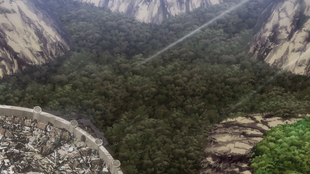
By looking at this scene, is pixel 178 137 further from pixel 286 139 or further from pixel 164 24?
pixel 164 24

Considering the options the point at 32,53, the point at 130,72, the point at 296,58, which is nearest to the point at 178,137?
the point at 130,72

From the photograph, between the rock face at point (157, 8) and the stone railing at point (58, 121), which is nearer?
the stone railing at point (58, 121)

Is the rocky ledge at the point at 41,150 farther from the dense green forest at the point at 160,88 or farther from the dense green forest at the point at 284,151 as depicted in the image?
the dense green forest at the point at 284,151

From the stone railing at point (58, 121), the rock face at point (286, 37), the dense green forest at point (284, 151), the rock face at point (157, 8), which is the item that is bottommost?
the dense green forest at point (284, 151)

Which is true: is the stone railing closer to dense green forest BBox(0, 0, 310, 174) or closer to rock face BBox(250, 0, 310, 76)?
dense green forest BBox(0, 0, 310, 174)

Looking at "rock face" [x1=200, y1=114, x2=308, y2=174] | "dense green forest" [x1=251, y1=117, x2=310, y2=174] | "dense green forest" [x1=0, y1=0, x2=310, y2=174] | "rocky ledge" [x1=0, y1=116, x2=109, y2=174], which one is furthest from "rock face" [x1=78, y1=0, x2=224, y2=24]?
"dense green forest" [x1=251, y1=117, x2=310, y2=174]

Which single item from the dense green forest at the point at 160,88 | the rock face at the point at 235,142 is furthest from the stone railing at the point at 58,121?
the rock face at the point at 235,142

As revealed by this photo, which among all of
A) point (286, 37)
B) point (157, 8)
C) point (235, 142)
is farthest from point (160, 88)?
point (157, 8)
